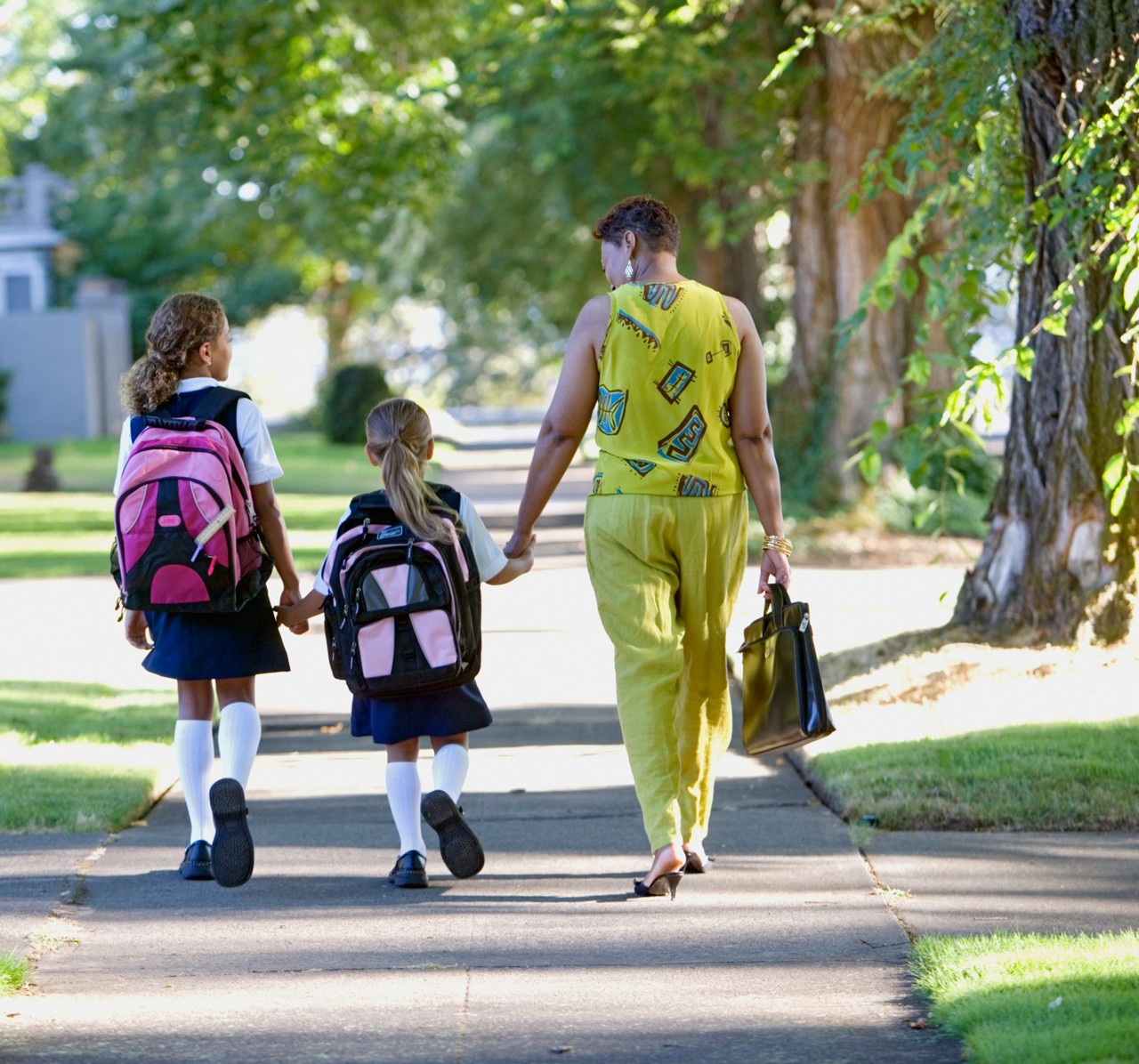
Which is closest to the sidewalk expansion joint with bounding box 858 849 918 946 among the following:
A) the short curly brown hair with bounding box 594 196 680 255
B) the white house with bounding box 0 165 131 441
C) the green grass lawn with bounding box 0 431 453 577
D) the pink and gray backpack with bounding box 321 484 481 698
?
the pink and gray backpack with bounding box 321 484 481 698

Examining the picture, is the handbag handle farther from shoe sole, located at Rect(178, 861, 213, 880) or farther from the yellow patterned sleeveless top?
shoe sole, located at Rect(178, 861, 213, 880)

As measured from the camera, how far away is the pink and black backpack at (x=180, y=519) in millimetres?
5020

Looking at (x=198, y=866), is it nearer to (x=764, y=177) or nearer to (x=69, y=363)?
(x=764, y=177)

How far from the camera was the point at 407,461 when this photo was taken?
514 centimetres

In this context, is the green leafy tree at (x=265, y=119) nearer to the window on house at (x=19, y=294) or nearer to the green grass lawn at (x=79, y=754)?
the window on house at (x=19, y=294)

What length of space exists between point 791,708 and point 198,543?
1.83m

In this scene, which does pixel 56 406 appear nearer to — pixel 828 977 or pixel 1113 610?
pixel 1113 610

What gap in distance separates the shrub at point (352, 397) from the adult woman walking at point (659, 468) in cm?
3190

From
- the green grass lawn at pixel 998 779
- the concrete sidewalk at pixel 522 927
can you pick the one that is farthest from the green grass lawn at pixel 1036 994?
the green grass lawn at pixel 998 779

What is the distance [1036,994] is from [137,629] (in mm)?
2969

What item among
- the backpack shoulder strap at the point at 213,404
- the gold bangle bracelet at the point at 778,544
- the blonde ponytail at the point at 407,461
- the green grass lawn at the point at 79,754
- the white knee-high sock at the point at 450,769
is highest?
the backpack shoulder strap at the point at 213,404

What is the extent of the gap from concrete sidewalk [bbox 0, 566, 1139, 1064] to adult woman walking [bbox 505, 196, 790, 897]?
19.2 inches

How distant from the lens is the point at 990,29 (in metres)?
7.99

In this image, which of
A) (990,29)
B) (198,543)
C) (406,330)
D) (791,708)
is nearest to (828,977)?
(791,708)
